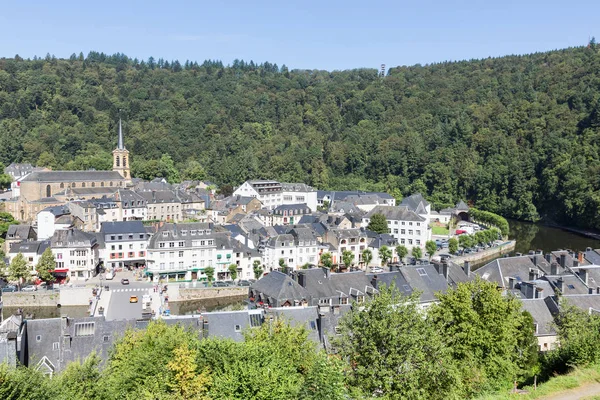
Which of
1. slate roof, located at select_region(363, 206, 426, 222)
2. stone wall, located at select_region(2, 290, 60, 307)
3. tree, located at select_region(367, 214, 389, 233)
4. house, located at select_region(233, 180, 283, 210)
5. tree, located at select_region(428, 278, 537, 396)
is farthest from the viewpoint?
house, located at select_region(233, 180, 283, 210)

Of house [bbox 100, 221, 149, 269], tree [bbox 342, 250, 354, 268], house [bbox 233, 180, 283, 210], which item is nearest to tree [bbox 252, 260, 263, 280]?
tree [bbox 342, 250, 354, 268]

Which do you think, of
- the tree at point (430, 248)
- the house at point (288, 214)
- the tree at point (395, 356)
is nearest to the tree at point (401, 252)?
the tree at point (430, 248)

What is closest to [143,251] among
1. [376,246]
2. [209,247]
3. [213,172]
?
[209,247]

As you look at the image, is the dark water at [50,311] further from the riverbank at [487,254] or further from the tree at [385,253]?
the riverbank at [487,254]

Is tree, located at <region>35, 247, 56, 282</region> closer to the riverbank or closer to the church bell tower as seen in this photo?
the riverbank

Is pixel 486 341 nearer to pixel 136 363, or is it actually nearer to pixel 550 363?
pixel 550 363

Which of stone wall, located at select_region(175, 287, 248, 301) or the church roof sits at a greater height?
the church roof
